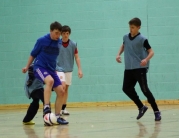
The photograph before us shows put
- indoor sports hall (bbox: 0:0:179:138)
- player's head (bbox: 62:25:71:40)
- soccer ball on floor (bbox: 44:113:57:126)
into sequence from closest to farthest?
soccer ball on floor (bbox: 44:113:57:126)
player's head (bbox: 62:25:71:40)
indoor sports hall (bbox: 0:0:179:138)

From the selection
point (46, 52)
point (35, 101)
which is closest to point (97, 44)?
point (35, 101)

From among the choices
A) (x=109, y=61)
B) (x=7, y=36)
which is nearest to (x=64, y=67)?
(x=109, y=61)

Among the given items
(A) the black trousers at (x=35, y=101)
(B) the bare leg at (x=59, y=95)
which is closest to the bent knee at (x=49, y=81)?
(B) the bare leg at (x=59, y=95)

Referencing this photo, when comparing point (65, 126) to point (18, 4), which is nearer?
point (65, 126)

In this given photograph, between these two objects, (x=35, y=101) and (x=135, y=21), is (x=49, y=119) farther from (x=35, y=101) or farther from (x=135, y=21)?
(x=135, y=21)

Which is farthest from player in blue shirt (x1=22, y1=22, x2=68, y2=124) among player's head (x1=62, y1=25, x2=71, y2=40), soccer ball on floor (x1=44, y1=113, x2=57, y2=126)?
player's head (x1=62, y1=25, x2=71, y2=40)

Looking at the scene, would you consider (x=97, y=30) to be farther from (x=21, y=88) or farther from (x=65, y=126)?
(x=65, y=126)

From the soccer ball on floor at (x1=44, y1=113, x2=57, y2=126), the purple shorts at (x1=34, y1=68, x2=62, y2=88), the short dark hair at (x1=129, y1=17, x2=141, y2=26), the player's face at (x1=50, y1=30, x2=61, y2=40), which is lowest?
the soccer ball on floor at (x1=44, y1=113, x2=57, y2=126)

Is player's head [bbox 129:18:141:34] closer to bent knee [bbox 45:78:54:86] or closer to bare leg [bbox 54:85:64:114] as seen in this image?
bare leg [bbox 54:85:64:114]

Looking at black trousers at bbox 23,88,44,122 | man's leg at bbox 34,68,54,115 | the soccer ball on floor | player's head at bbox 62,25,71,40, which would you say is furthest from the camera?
player's head at bbox 62,25,71,40

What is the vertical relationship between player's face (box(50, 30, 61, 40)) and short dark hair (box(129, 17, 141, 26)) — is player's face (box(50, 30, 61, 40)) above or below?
below

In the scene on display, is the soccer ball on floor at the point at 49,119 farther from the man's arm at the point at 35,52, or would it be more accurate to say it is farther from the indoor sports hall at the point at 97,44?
the indoor sports hall at the point at 97,44

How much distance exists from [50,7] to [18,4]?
0.81 m

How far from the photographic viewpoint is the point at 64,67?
999cm
